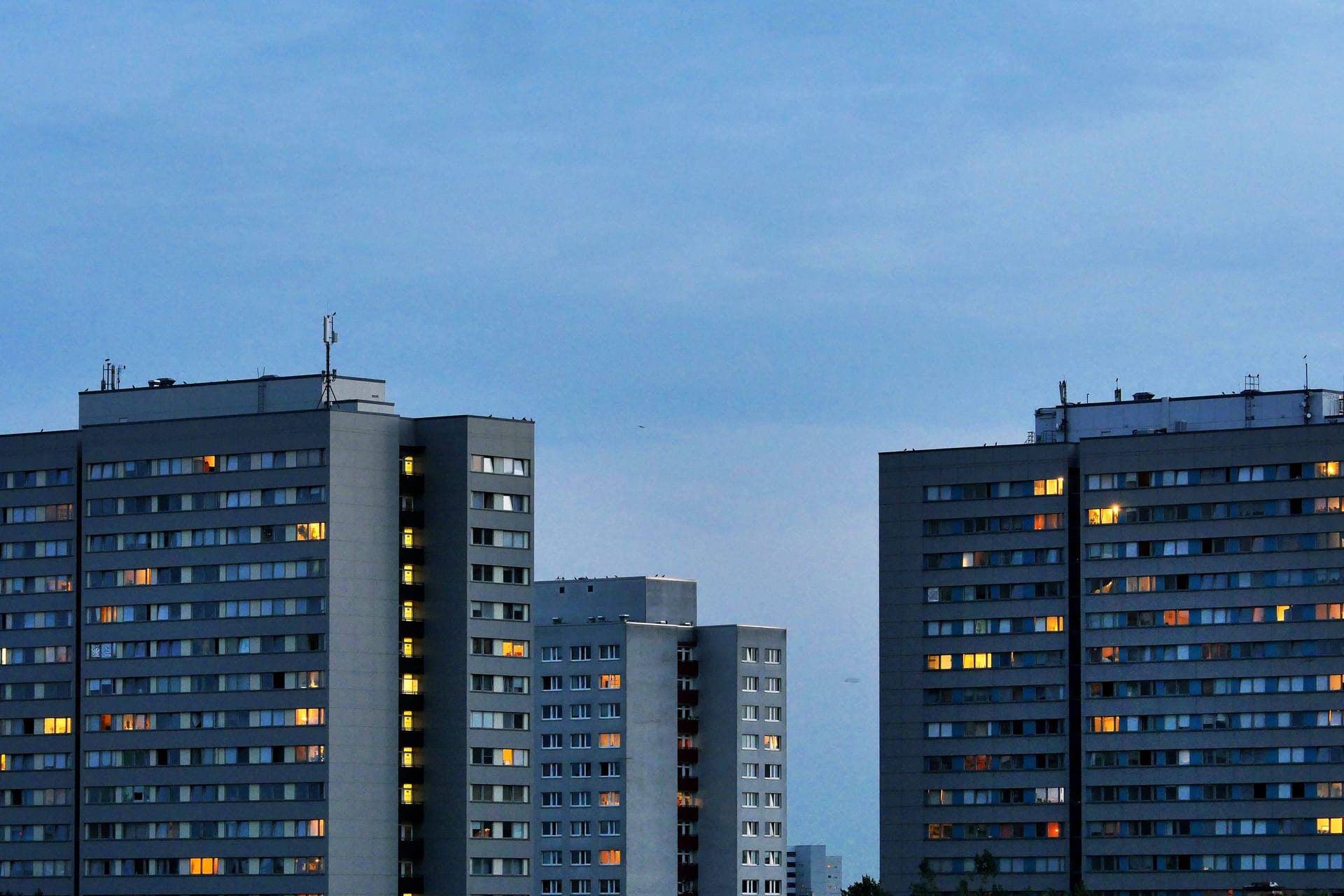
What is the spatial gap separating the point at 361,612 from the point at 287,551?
7.52 m

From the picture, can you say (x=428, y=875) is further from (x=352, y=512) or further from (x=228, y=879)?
(x=352, y=512)

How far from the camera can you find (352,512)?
199750 mm

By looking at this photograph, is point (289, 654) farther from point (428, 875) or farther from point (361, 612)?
point (428, 875)

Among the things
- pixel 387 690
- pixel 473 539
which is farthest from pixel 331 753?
pixel 473 539

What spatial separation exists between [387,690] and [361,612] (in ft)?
21.1

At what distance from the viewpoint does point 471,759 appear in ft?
649

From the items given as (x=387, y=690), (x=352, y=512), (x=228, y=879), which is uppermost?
(x=352, y=512)

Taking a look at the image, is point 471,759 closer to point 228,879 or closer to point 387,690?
point 387,690

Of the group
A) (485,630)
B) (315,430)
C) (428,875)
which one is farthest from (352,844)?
(315,430)

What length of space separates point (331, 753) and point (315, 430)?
2495cm

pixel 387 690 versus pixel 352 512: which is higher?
pixel 352 512

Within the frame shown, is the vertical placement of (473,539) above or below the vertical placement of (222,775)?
above

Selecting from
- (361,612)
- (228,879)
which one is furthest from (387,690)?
(228,879)

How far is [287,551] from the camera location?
200 m
